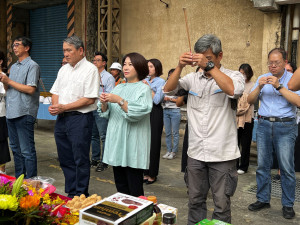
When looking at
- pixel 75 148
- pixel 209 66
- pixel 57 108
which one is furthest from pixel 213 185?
pixel 57 108

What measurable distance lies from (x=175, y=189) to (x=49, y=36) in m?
9.68

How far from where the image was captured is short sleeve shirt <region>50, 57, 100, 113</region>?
12.5ft

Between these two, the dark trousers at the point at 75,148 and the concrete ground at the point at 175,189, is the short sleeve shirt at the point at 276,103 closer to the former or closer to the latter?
the concrete ground at the point at 175,189

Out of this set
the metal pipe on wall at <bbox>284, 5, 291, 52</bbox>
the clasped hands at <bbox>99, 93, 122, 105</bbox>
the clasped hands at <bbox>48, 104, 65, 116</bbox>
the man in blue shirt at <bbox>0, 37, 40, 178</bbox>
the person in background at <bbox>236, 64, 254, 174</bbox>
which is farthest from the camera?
the metal pipe on wall at <bbox>284, 5, 291, 52</bbox>

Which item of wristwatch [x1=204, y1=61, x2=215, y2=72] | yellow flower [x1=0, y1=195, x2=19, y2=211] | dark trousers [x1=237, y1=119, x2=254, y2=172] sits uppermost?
wristwatch [x1=204, y1=61, x2=215, y2=72]

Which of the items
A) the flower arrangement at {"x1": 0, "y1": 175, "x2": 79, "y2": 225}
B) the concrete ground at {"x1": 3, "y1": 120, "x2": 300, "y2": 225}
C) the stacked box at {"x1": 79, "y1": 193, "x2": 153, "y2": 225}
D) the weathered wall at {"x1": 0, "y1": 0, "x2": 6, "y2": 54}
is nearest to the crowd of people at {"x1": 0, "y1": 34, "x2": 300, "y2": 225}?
the concrete ground at {"x1": 3, "y1": 120, "x2": 300, "y2": 225}

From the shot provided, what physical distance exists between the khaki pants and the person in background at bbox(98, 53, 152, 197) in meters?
0.57

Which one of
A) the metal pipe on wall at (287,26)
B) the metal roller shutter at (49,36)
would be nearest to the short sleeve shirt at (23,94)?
the metal pipe on wall at (287,26)

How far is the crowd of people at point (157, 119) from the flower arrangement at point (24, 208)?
4.37 feet

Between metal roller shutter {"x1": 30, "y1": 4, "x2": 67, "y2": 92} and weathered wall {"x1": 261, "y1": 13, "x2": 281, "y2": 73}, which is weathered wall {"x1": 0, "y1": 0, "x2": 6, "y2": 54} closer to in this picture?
metal roller shutter {"x1": 30, "y1": 4, "x2": 67, "y2": 92}

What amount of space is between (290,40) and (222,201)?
19.5ft

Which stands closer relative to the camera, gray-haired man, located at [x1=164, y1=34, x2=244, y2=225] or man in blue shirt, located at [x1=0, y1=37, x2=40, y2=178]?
gray-haired man, located at [x1=164, y1=34, x2=244, y2=225]

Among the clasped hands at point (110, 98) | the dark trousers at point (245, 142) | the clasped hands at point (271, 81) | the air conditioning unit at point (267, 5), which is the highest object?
the air conditioning unit at point (267, 5)

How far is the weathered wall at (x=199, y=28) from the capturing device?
7.80 metres
